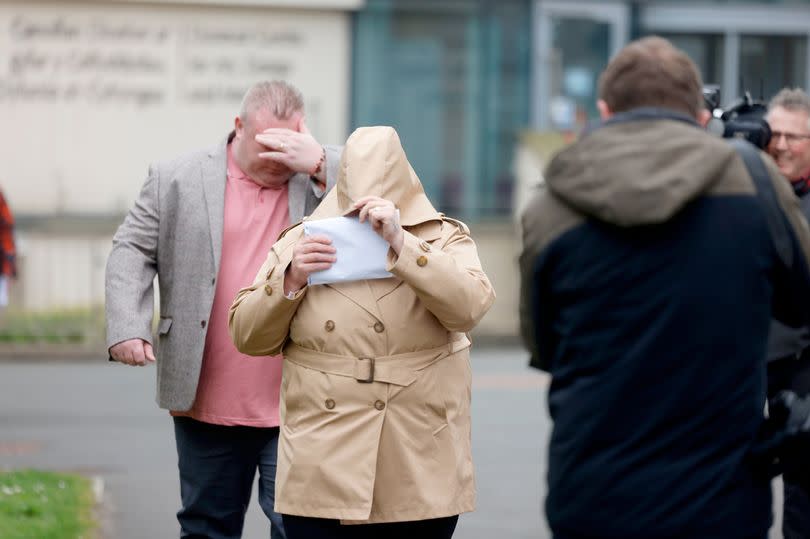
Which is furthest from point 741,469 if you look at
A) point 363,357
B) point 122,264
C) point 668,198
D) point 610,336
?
point 122,264

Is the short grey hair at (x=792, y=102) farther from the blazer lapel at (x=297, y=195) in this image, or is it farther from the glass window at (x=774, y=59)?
the glass window at (x=774, y=59)

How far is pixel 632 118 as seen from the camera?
3312mm

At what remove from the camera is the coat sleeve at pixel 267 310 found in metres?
4.30

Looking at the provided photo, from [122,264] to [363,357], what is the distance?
4.59 feet

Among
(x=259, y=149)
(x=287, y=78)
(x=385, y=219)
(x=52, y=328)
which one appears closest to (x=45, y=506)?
(x=259, y=149)

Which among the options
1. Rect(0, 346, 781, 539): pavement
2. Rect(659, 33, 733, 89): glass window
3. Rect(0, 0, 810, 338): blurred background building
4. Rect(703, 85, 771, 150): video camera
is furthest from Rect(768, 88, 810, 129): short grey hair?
Rect(659, 33, 733, 89): glass window

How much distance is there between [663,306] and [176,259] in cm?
248

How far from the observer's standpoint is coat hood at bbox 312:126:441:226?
429cm

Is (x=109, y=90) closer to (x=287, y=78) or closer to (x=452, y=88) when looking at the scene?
(x=287, y=78)

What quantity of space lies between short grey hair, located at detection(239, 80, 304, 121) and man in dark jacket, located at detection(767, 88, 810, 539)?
1.68 meters

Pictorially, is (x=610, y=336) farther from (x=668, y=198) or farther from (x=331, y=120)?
(x=331, y=120)

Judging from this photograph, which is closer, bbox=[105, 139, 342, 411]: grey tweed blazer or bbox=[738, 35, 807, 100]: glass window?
bbox=[105, 139, 342, 411]: grey tweed blazer

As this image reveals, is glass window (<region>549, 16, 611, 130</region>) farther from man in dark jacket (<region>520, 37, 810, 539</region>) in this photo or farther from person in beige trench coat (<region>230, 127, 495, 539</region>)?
man in dark jacket (<region>520, 37, 810, 539</region>)

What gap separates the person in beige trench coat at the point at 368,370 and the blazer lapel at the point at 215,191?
0.89 meters
